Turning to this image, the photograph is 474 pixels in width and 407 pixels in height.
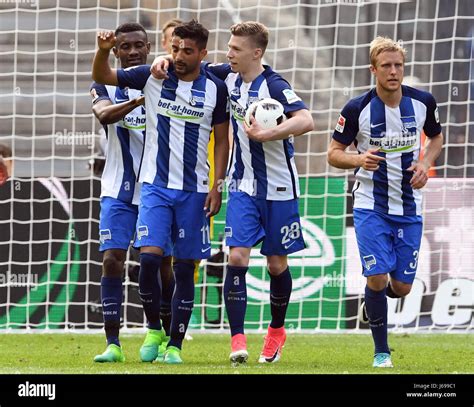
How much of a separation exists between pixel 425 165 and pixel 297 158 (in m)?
4.69

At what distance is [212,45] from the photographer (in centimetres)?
1248

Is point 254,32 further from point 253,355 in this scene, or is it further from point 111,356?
point 253,355

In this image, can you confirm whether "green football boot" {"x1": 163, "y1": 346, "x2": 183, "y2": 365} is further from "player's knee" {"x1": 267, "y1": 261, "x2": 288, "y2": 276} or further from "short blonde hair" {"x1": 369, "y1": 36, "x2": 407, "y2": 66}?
"short blonde hair" {"x1": 369, "y1": 36, "x2": 407, "y2": 66}

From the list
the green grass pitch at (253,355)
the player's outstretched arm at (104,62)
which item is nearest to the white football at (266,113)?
the player's outstretched arm at (104,62)

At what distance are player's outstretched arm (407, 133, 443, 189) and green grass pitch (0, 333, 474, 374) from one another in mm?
1132

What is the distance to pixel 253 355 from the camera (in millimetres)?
8789

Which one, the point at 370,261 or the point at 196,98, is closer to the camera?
the point at 370,261

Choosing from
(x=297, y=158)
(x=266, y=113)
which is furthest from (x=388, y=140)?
(x=297, y=158)

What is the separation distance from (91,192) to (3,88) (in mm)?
1479

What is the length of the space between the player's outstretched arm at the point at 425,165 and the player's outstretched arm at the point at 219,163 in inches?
46.1

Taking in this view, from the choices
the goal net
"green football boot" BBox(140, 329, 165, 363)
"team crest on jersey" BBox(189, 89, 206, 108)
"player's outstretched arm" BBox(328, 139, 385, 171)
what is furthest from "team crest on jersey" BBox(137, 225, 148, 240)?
the goal net

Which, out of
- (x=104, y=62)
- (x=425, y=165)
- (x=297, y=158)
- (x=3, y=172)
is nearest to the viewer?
(x=104, y=62)
